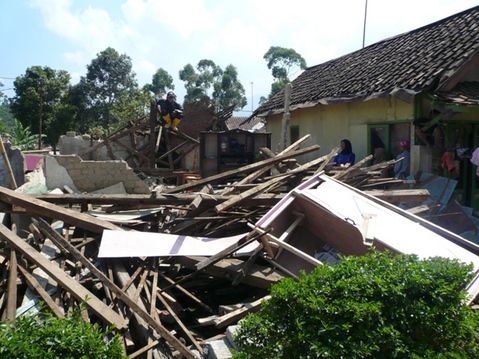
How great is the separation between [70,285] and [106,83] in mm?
34305

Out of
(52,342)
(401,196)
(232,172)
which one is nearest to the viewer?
(52,342)

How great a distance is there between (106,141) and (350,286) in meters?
13.2

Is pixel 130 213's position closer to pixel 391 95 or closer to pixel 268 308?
pixel 268 308

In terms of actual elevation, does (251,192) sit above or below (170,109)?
below

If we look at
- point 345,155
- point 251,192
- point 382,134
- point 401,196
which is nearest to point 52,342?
point 251,192

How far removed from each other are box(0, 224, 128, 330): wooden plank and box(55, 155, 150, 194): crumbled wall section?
4413 millimetres

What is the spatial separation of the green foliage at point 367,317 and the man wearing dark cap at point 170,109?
1122 centimetres

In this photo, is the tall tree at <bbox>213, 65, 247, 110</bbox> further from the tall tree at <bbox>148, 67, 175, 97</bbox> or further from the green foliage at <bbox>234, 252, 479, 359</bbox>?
the green foliage at <bbox>234, 252, 479, 359</bbox>

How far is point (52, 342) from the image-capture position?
9.01 feet

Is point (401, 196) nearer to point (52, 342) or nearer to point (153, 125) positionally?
point (52, 342)

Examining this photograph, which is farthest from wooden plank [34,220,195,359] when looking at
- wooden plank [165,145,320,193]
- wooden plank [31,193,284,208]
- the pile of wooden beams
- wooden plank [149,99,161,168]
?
wooden plank [149,99,161,168]

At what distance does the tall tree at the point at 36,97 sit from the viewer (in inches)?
1353

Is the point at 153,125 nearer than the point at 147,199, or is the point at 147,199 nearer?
the point at 147,199

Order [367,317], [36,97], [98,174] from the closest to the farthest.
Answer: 1. [367,317]
2. [98,174]
3. [36,97]
